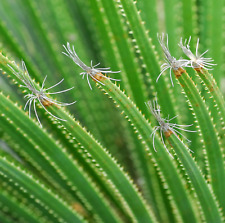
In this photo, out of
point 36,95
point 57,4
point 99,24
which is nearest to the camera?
point 36,95

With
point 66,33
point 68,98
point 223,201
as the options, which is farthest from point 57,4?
point 223,201

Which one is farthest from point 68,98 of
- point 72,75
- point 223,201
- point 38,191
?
point 223,201

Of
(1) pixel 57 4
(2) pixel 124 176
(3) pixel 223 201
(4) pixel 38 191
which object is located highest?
(1) pixel 57 4

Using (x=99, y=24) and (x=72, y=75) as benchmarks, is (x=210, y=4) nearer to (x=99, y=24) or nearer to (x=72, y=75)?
(x=99, y=24)

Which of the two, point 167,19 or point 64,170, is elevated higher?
point 167,19

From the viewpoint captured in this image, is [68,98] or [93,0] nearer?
[93,0]

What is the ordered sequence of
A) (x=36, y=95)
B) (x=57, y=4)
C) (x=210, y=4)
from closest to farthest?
1. (x=36, y=95)
2. (x=210, y=4)
3. (x=57, y=4)
